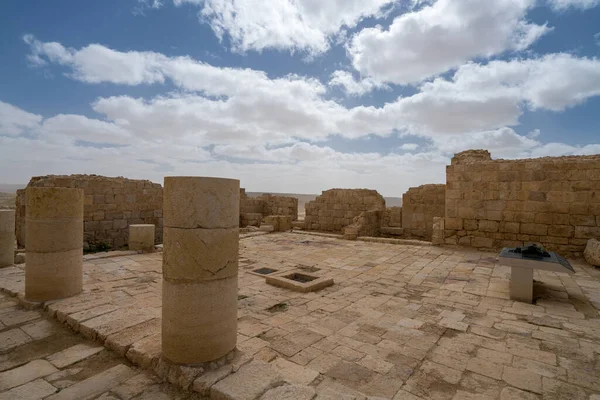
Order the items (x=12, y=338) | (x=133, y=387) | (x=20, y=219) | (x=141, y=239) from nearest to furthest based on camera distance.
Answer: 1. (x=133, y=387)
2. (x=12, y=338)
3. (x=141, y=239)
4. (x=20, y=219)

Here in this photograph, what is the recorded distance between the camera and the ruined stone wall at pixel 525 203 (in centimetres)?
873

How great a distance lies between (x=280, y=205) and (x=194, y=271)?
17.7 metres

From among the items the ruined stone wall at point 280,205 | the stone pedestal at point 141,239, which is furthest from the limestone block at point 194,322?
the ruined stone wall at point 280,205

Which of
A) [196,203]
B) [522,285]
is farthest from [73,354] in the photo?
[522,285]

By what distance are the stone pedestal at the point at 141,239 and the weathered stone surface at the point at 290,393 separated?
777 centimetres

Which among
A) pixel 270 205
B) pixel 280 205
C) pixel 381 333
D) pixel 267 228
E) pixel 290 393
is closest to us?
pixel 290 393

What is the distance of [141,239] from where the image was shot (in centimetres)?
916

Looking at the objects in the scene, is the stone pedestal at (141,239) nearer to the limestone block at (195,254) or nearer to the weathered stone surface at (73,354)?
the weathered stone surface at (73,354)

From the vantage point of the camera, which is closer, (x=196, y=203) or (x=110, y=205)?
(x=196, y=203)

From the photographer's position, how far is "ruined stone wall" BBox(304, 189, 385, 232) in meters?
16.5

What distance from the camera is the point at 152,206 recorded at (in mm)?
12945

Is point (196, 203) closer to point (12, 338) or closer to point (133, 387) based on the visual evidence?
point (133, 387)

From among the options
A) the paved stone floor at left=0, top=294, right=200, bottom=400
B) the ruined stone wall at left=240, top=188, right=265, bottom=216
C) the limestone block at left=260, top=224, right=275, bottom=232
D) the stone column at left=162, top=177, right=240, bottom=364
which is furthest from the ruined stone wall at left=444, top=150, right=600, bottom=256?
the ruined stone wall at left=240, top=188, right=265, bottom=216

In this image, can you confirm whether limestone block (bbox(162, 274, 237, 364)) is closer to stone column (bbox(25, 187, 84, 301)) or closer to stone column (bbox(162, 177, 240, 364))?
stone column (bbox(162, 177, 240, 364))
